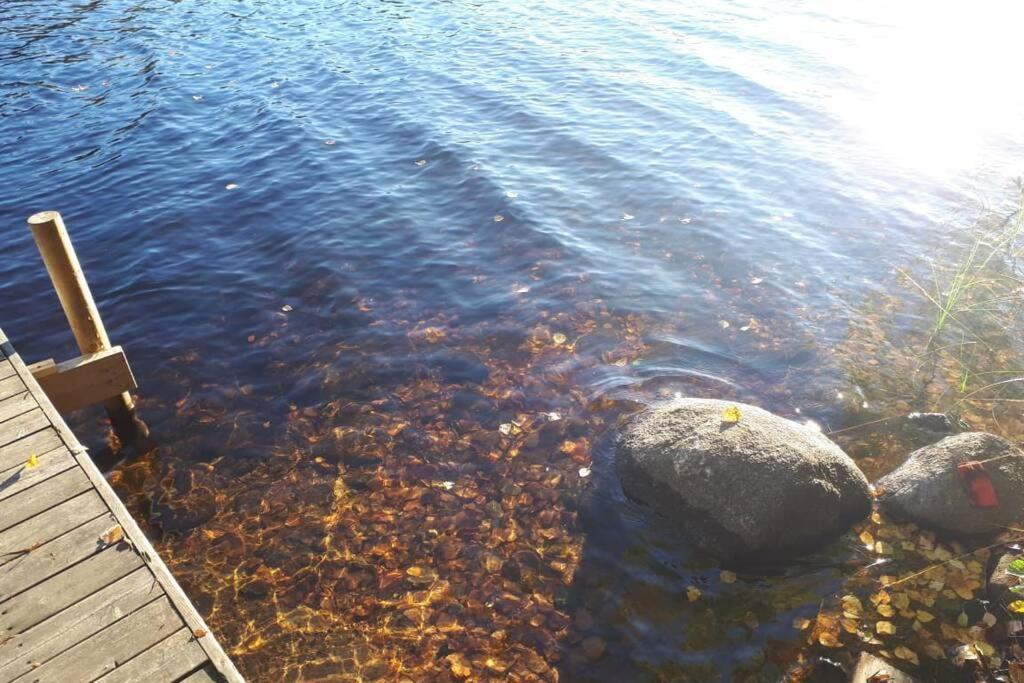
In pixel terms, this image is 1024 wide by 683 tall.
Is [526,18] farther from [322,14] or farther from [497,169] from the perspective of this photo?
[497,169]

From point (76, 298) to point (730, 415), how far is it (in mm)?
8621

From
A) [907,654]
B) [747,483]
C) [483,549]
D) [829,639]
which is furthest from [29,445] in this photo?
[907,654]

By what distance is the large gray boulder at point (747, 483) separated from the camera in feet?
24.9

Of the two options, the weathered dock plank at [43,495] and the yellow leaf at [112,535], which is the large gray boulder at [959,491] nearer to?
the yellow leaf at [112,535]

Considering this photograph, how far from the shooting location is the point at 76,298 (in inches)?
343

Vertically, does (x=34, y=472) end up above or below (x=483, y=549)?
above

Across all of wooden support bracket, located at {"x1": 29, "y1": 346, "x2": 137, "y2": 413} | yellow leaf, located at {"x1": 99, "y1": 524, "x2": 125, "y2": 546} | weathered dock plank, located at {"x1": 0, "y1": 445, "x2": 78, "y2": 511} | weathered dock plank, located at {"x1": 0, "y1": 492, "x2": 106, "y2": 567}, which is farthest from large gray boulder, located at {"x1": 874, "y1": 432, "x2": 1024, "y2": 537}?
wooden support bracket, located at {"x1": 29, "y1": 346, "x2": 137, "y2": 413}

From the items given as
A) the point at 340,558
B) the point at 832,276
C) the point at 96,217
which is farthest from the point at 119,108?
the point at 832,276

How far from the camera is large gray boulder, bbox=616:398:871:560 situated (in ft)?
24.9

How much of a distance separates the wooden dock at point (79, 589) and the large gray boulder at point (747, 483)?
16.9 feet

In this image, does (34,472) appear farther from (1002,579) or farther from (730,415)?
(1002,579)

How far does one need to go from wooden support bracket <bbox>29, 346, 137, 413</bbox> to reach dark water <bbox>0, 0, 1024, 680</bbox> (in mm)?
1150

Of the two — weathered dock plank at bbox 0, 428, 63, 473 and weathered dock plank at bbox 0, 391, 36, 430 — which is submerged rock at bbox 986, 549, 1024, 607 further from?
weathered dock plank at bbox 0, 391, 36, 430

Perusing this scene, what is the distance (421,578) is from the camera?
7.85 meters
